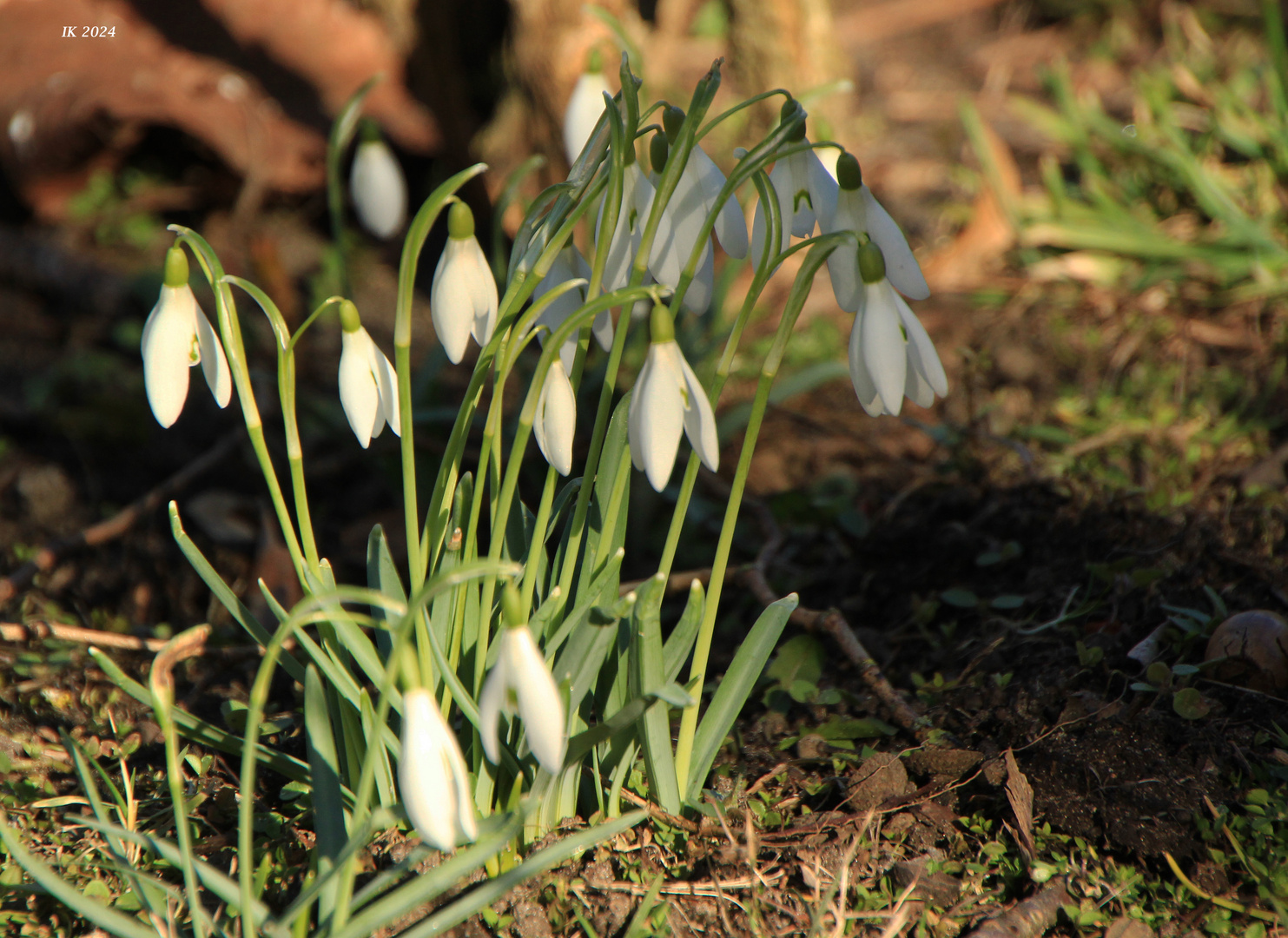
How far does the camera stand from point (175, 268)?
1034 millimetres

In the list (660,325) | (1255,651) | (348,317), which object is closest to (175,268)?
(348,317)

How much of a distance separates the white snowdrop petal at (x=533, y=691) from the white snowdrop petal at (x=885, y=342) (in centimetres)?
44

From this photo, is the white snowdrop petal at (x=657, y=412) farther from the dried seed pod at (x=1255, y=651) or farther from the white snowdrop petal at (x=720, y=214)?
the dried seed pod at (x=1255, y=651)

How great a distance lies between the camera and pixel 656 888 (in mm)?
1205

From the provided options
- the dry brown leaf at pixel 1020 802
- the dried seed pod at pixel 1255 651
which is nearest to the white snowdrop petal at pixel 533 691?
the dry brown leaf at pixel 1020 802

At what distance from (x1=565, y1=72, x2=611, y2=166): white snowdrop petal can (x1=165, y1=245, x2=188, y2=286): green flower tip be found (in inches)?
22.8

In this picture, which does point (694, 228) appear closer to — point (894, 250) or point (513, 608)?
point (894, 250)

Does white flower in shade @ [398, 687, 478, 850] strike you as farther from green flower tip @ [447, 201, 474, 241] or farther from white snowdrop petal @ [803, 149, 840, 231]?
white snowdrop petal @ [803, 149, 840, 231]

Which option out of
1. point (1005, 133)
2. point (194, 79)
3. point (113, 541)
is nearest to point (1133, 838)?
point (113, 541)

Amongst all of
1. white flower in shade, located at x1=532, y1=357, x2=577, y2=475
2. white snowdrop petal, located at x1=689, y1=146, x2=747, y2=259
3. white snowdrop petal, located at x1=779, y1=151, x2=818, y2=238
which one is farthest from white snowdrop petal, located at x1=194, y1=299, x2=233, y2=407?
white snowdrop petal, located at x1=779, y1=151, x2=818, y2=238

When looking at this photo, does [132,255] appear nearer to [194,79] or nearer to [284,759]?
[194,79]

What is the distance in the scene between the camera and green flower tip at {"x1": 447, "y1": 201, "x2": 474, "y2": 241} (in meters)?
1.06

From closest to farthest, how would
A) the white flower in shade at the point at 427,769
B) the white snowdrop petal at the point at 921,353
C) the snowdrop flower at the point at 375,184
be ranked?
the white flower in shade at the point at 427,769 → the white snowdrop petal at the point at 921,353 → the snowdrop flower at the point at 375,184

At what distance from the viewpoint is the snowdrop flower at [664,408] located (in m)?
0.97
